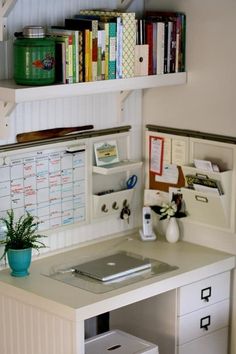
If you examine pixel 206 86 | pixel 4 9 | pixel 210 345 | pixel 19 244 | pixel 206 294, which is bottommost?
pixel 210 345

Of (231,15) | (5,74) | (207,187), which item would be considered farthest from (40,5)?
(207,187)

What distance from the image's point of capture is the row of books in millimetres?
3396

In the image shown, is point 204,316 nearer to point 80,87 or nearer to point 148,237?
point 148,237

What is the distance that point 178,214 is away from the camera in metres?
3.93

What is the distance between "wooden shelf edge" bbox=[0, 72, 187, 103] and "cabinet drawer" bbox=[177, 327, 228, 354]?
Answer: 1.13m

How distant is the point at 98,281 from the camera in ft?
11.4

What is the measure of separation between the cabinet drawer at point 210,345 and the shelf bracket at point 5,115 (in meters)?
1.18

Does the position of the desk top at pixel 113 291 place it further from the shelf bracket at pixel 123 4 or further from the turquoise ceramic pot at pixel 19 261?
the shelf bracket at pixel 123 4

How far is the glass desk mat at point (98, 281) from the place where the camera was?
3.41 meters

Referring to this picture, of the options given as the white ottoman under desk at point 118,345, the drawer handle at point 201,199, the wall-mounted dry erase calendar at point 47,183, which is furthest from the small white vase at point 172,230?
the white ottoman under desk at point 118,345

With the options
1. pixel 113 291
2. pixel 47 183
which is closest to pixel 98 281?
pixel 113 291

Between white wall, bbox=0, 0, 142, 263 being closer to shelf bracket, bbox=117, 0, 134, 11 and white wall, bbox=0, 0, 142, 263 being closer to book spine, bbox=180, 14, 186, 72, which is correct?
shelf bracket, bbox=117, 0, 134, 11

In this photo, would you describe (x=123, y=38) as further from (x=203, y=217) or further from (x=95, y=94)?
(x=203, y=217)

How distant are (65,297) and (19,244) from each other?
0.33 metres
